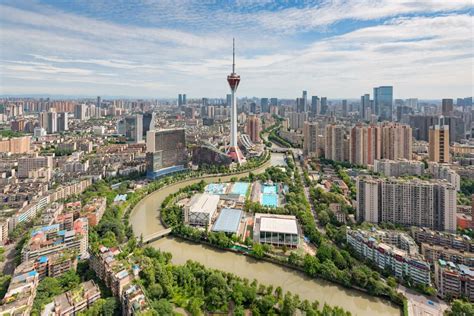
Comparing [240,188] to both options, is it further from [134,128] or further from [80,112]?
[80,112]

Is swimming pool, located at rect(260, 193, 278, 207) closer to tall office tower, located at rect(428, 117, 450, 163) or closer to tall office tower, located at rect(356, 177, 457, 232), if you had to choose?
tall office tower, located at rect(356, 177, 457, 232)

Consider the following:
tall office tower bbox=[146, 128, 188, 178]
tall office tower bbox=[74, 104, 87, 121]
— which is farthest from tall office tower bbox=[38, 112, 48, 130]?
tall office tower bbox=[146, 128, 188, 178]

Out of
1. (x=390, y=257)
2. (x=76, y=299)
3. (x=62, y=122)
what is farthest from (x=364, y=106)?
(x=76, y=299)

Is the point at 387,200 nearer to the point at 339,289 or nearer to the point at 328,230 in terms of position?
the point at 328,230

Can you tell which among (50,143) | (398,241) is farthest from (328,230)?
(50,143)

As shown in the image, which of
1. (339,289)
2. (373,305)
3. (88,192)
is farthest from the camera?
(88,192)
